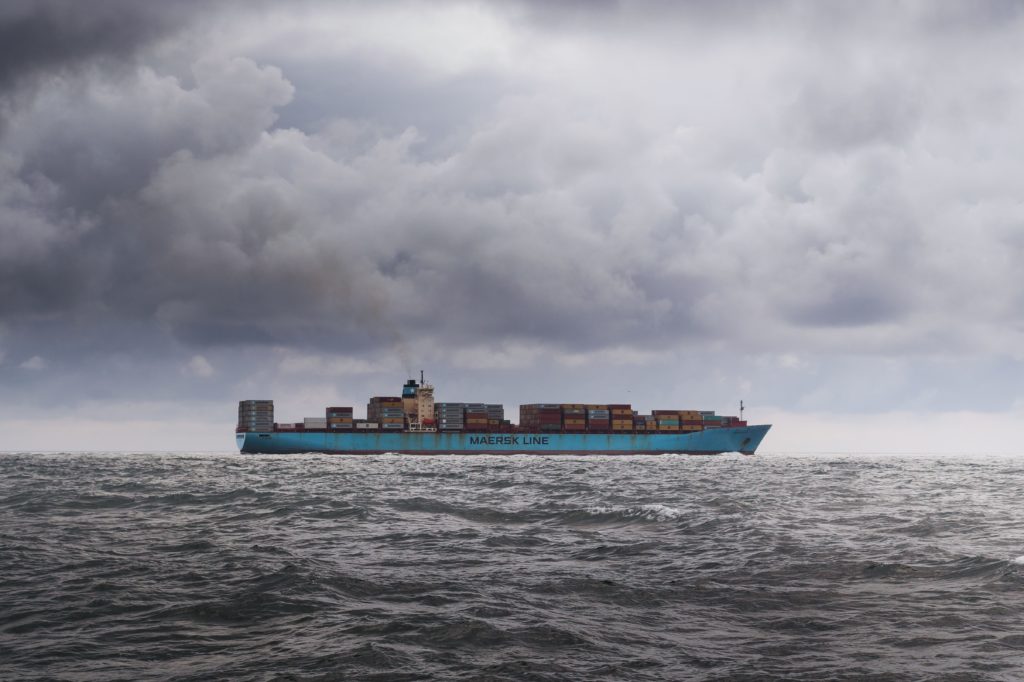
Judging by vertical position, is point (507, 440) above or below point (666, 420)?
below

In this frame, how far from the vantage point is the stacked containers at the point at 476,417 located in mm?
123250

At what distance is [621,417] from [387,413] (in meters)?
41.0

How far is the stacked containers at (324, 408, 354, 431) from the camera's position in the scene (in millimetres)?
115500

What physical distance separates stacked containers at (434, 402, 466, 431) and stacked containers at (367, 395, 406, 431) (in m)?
6.88

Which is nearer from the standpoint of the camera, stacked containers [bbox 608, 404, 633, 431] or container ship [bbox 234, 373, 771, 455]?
container ship [bbox 234, 373, 771, 455]

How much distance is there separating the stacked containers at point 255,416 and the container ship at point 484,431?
163 millimetres

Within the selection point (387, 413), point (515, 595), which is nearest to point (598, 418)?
point (387, 413)

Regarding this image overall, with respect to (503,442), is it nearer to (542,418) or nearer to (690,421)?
(542,418)

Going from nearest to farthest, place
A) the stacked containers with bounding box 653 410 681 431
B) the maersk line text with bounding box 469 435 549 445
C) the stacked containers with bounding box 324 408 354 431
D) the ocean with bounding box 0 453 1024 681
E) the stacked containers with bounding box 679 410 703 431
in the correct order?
the ocean with bounding box 0 453 1024 681
the stacked containers with bounding box 324 408 354 431
the maersk line text with bounding box 469 435 549 445
the stacked containers with bounding box 653 410 681 431
the stacked containers with bounding box 679 410 703 431

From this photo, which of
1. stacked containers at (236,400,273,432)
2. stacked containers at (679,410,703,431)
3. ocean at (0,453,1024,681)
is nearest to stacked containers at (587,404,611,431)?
stacked containers at (679,410,703,431)

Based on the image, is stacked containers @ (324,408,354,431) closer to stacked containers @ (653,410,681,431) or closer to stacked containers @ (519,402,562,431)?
stacked containers @ (519,402,562,431)

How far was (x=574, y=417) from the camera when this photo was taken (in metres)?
125

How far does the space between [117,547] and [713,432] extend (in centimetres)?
11532

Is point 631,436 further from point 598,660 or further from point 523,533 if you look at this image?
point 598,660
